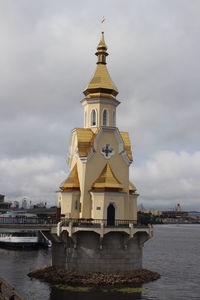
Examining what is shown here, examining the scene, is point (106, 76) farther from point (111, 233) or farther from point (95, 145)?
point (111, 233)

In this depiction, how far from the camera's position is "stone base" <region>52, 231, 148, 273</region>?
35000 millimetres

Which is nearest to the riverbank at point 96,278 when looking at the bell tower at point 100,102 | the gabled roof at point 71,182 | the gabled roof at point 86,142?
the gabled roof at point 71,182

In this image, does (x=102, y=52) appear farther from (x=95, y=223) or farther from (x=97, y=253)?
(x=97, y=253)

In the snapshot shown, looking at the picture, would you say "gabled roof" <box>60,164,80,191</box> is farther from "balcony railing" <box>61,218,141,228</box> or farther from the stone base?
the stone base

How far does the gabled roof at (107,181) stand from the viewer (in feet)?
122

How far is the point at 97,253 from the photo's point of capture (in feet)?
115

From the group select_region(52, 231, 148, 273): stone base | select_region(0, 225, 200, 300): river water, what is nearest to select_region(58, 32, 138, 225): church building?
select_region(52, 231, 148, 273): stone base

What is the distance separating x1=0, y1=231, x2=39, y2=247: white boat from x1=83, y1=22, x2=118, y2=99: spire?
33866 millimetres

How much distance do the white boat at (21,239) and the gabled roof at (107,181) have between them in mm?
33414

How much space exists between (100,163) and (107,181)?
232 cm

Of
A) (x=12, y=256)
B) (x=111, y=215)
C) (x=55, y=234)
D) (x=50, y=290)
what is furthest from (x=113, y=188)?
(x=12, y=256)

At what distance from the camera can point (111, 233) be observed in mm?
35500

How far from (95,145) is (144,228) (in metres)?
8.92

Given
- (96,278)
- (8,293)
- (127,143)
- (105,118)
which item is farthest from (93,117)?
(8,293)
